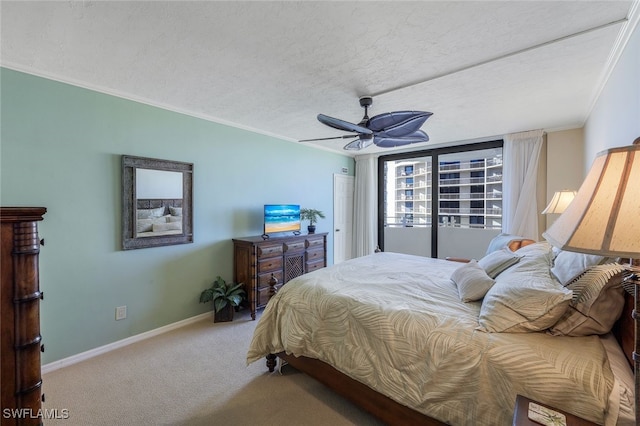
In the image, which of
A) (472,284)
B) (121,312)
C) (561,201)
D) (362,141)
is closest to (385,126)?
(362,141)

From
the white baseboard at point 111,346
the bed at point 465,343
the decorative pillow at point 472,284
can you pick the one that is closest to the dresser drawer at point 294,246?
the white baseboard at point 111,346

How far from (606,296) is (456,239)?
3.72 meters

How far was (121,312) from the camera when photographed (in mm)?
2680

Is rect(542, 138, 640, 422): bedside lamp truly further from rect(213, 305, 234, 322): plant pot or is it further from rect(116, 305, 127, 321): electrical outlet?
rect(116, 305, 127, 321): electrical outlet

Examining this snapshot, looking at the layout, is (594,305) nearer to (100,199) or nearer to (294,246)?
(294,246)

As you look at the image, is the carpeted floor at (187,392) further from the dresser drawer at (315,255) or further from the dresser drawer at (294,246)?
the dresser drawer at (315,255)

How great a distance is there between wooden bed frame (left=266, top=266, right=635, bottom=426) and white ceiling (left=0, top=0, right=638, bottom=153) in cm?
162

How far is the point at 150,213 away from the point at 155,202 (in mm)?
128

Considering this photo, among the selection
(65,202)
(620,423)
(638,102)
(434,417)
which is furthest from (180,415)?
(638,102)

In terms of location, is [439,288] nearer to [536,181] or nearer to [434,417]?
[434,417]

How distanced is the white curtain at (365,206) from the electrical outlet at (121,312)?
406cm

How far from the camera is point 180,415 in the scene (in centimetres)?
180

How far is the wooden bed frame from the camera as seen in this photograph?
120 centimetres

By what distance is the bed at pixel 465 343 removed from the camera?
1.16 meters
